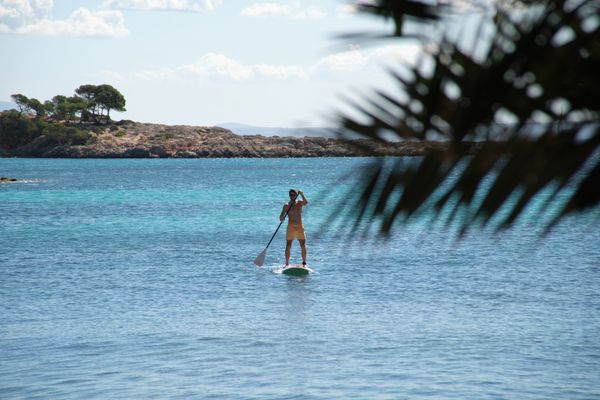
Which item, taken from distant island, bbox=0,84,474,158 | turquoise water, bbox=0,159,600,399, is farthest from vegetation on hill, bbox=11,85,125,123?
turquoise water, bbox=0,159,600,399

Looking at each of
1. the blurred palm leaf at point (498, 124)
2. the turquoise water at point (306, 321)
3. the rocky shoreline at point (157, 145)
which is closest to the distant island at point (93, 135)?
the rocky shoreline at point (157, 145)

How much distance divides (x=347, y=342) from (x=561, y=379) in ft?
10.1

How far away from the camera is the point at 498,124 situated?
1399 mm

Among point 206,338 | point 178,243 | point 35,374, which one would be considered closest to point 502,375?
point 206,338

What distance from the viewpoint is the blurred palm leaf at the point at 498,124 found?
1.39m

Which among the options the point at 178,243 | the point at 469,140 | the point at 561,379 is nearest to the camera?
the point at 469,140

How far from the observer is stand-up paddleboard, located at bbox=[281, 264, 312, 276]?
20109 millimetres

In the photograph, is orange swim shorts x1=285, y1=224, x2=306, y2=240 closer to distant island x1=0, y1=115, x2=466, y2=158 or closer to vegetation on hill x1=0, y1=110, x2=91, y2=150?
distant island x1=0, y1=115, x2=466, y2=158

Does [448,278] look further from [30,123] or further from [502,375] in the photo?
[30,123]

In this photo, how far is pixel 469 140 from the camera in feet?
4.71

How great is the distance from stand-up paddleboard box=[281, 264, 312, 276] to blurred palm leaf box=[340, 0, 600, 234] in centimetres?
1865

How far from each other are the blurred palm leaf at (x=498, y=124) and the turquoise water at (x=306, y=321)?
91 mm

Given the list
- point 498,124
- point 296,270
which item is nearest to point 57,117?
point 296,270

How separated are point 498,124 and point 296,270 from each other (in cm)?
1883
